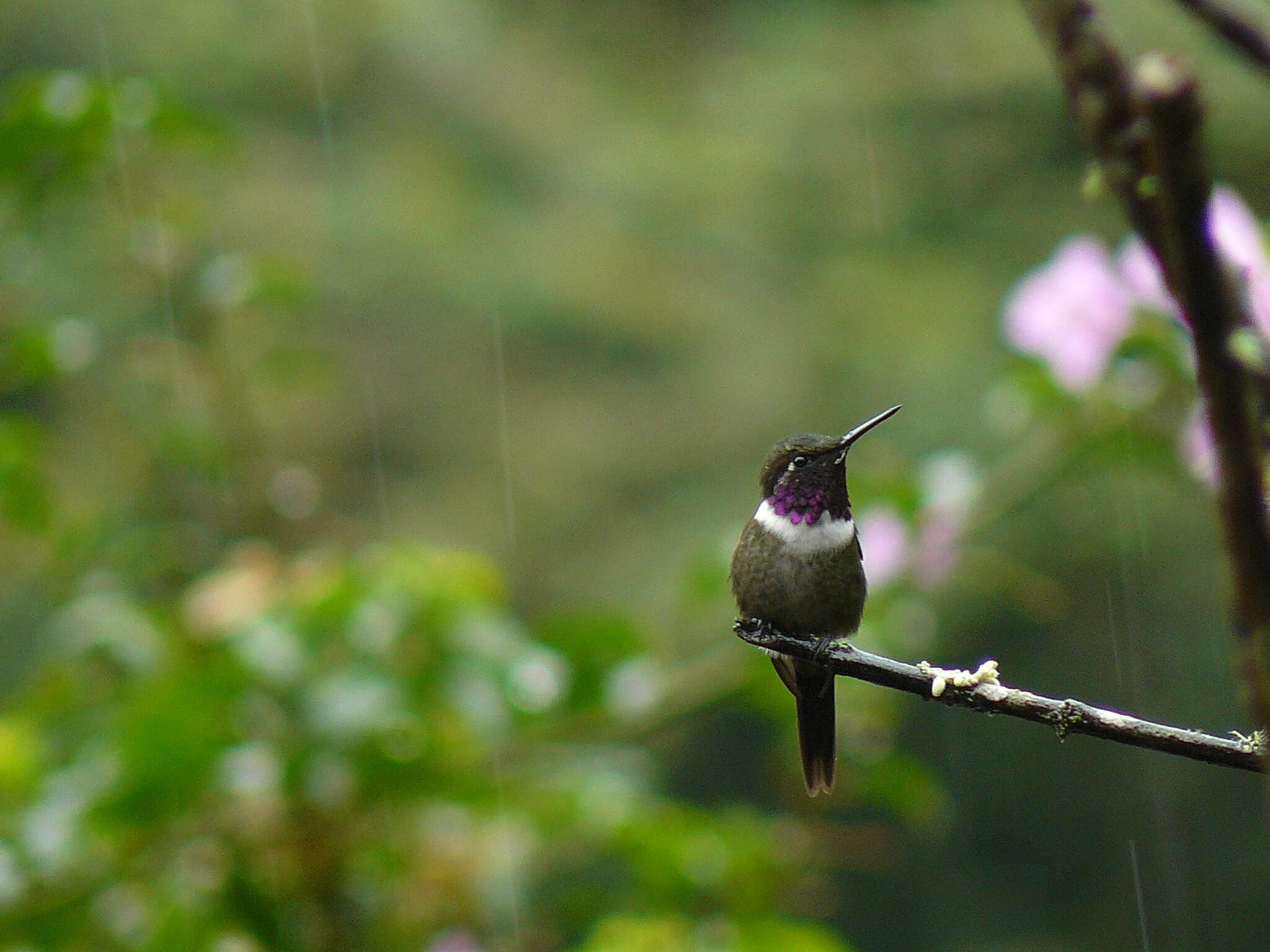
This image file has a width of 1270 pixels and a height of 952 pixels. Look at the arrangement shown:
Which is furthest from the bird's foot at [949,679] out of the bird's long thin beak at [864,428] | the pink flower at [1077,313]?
the pink flower at [1077,313]

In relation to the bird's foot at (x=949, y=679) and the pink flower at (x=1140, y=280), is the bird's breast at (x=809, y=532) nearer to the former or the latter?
the pink flower at (x=1140, y=280)

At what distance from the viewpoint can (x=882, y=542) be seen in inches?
84.0

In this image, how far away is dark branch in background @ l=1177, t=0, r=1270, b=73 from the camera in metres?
0.31

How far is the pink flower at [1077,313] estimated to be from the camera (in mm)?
1862

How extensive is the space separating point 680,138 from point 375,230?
1.72 m

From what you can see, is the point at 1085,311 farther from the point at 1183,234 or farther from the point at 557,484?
the point at 557,484

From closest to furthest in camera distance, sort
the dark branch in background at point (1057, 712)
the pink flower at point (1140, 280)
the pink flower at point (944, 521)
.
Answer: the dark branch in background at point (1057, 712)
the pink flower at point (1140, 280)
the pink flower at point (944, 521)

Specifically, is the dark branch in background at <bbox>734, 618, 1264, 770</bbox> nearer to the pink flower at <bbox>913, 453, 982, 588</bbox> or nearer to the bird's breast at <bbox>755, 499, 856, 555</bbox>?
the bird's breast at <bbox>755, 499, 856, 555</bbox>

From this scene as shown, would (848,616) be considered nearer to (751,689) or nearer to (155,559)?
(751,689)

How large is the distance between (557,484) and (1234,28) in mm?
6566

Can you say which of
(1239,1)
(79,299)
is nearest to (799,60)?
(79,299)

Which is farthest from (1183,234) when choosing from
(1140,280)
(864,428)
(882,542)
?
(882,542)

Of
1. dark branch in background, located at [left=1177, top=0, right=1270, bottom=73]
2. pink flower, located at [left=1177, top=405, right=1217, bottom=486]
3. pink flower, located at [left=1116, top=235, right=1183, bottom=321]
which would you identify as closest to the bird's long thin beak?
dark branch in background, located at [left=1177, top=0, right=1270, bottom=73]

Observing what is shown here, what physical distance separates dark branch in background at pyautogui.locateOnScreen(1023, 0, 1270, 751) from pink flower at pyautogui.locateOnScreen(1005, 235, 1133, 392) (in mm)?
1659
